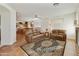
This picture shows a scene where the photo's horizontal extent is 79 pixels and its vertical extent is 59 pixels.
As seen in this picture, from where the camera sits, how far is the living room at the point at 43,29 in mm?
2309

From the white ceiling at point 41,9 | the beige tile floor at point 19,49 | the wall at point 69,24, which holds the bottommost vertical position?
the beige tile floor at point 19,49

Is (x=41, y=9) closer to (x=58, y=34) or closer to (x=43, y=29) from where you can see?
(x=43, y=29)

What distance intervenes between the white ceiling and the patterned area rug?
1.45 ft

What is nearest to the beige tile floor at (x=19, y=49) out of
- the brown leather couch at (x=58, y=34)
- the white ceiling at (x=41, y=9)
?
the brown leather couch at (x=58, y=34)

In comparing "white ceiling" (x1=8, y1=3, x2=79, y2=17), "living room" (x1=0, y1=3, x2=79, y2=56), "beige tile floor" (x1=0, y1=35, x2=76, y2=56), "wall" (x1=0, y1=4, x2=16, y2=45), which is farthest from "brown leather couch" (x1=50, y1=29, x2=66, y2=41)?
"wall" (x1=0, y1=4, x2=16, y2=45)

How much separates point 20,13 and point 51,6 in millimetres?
497

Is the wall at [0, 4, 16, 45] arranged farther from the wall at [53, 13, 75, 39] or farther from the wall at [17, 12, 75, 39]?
the wall at [53, 13, 75, 39]

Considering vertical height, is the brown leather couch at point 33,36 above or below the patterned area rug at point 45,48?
above

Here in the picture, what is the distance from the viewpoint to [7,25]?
7.66 feet

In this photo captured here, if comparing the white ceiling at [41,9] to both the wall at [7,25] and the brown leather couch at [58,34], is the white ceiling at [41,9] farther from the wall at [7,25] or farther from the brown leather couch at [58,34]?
the brown leather couch at [58,34]

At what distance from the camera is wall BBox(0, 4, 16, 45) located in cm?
230

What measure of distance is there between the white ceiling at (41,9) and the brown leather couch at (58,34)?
265 millimetres

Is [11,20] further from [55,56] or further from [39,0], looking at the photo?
[55,56]

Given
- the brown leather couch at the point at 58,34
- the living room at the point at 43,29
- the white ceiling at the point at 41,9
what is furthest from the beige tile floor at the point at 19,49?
the white ceiling at the point at 41,9
